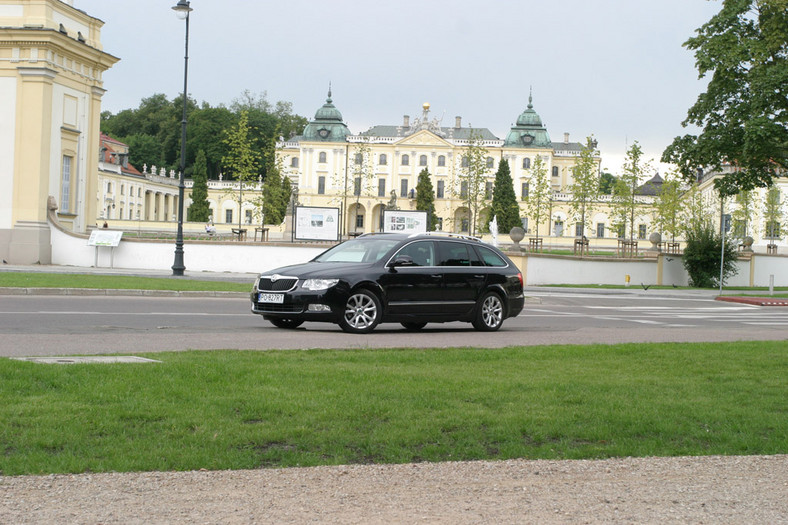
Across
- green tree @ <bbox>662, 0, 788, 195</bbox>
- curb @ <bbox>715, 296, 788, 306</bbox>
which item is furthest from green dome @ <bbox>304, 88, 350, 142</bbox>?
curb @ <bbox>715, 296, 788, 306</bbox>

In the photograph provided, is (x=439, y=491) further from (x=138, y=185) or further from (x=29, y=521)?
(x=138, y=185)

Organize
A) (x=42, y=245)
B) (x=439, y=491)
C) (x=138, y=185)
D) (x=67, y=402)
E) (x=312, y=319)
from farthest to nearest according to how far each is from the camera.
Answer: (x=138, y=185)
(x=42, y=245)
(x=312, y=319)
(x=67, y=402)
(x=439, y=491)

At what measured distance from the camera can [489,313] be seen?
16.2 metres

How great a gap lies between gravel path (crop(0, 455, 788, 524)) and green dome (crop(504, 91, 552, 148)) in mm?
131208

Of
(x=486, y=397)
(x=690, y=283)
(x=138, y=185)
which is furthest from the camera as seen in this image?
(x=138, y=185)

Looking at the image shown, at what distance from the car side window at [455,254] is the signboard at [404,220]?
24488 millimetres

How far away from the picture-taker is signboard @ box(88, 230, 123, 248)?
37.3 metres

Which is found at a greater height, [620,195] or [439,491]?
[620,195]

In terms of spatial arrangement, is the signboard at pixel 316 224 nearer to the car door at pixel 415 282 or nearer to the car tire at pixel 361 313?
the car door at pixel 415 282

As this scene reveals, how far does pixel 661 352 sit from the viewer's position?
11.9m

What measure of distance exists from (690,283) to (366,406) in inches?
1627

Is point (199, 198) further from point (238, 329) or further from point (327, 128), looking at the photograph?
point (238, 329)

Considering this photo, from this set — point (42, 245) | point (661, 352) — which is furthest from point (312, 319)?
point (42, 245)

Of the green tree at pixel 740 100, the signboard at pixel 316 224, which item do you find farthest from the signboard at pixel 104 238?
the green tree at pixel 740 100
